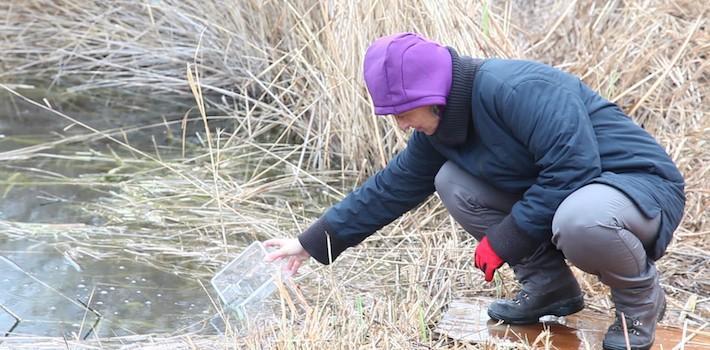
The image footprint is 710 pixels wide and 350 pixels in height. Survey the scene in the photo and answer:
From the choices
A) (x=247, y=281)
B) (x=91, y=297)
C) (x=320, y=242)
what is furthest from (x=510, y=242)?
(x=91, y=297)

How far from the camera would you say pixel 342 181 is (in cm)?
436

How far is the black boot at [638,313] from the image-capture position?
261 centimetres

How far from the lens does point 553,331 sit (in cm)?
287

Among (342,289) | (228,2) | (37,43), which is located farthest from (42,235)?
(37,43)

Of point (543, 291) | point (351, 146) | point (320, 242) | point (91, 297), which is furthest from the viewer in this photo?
point (351, 146)

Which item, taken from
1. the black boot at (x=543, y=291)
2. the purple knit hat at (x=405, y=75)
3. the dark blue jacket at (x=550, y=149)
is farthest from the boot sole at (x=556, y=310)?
the purple knit hat at (x=405, y=75)

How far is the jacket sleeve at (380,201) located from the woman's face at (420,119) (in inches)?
8.7

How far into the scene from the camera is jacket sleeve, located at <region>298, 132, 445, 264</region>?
287 centimetres

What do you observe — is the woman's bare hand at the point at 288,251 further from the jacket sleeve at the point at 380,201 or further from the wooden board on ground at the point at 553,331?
the wooden board on ground at the point at 553,331

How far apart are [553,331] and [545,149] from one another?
0.64 meters

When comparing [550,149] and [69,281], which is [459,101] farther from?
[69,281]

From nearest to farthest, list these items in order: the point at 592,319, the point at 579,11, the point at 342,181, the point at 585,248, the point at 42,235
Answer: the point at 585,248
the point at 592,319
the point at 42,235
the point at 342,181
the point at 579,11

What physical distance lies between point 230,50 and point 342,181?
143 cm

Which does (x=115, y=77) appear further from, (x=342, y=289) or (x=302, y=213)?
(x=342, y=289)
